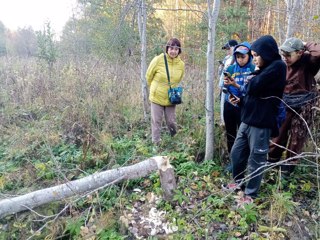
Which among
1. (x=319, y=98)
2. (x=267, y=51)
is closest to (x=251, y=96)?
(x=267, y=51)

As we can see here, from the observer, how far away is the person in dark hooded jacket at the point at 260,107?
2.66m

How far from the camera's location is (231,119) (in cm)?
363

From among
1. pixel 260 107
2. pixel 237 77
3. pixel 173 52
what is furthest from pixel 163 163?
pixel 173 52

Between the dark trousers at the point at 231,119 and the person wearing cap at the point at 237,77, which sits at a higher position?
the person wearing cap at the point at 237,77

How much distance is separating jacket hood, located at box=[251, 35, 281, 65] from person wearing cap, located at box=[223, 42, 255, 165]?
1.39 feet

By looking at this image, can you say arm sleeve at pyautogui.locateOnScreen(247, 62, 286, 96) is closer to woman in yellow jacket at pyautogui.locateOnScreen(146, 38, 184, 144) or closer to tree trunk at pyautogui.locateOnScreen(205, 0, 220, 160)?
tree trunk at pyautogui.locateOnScreen(205, 0, 220, 160)

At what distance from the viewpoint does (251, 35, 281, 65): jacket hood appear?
2646 mm

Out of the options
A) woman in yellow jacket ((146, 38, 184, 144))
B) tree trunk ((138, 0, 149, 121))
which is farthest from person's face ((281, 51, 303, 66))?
tree trunk ((138, 0, 149, 121))

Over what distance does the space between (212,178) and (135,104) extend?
119 inches

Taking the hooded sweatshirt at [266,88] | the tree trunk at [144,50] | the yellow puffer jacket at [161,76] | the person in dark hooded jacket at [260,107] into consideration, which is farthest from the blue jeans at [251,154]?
the tree trunk at [144,50]

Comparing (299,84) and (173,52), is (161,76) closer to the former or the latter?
(173,52)

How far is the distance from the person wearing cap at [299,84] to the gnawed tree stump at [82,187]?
66.3 inches

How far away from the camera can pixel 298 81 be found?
10.7 ft

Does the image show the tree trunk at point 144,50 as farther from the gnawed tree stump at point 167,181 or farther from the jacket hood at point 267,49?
the jacket hood at point 267,49
